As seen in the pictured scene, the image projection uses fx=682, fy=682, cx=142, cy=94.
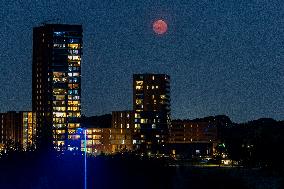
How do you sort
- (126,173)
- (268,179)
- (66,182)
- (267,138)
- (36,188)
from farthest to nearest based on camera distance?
(267,138) < (268,179) < (126,173) < (66,182) < (36,188)

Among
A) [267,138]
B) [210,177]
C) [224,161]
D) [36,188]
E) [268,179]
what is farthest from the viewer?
[224,161]

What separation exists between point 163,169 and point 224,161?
8255 cm

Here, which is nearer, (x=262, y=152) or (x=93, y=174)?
(x=93, y=174)

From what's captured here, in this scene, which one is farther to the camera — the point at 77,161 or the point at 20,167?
the point at 77,161

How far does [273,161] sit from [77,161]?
58.7m

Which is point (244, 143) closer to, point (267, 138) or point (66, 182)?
point (267, 138)

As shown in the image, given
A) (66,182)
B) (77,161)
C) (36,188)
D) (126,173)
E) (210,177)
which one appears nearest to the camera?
(36,188)

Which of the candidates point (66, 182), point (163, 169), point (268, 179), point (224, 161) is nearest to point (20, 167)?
point (66, 182)

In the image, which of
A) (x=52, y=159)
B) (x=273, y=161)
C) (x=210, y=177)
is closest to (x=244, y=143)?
(x=273, y=161)

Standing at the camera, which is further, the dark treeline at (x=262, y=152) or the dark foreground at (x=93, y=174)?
the dark treeline at (x=262, y=152)

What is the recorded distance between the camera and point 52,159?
5197 centimetres

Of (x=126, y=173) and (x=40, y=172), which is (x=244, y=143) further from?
(x=40, y=172)

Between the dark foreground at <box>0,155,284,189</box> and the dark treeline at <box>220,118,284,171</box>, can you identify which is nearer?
the dark foreground at <box>0,155,284,189</box>

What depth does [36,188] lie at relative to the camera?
46094mm
